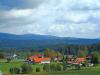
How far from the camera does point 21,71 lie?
6481 cm

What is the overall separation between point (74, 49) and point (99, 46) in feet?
48.4

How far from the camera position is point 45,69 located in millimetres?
70125

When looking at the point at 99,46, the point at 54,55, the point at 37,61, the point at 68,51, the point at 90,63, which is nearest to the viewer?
the point at 90,63

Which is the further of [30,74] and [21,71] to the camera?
[21,71]

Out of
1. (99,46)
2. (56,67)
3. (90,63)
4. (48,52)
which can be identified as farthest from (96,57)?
(99,46)

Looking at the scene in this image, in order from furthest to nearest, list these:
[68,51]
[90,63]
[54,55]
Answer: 1. [68,51]
2. [54,55]
3. [90,63]

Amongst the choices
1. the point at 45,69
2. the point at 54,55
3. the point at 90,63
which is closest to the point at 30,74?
the point at 45,69

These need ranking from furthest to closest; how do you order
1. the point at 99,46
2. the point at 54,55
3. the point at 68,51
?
the point at 68,51 → the point at 99,46 → the point at 54,55

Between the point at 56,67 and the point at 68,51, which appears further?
the point at 68,51

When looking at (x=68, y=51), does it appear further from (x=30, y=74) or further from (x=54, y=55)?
(x=30, y=74)

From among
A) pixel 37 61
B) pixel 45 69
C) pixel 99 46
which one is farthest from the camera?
pixel 99 46

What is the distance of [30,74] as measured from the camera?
59.1m

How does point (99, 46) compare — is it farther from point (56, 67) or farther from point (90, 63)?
point (56, 67)

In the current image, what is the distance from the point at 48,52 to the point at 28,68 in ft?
226
